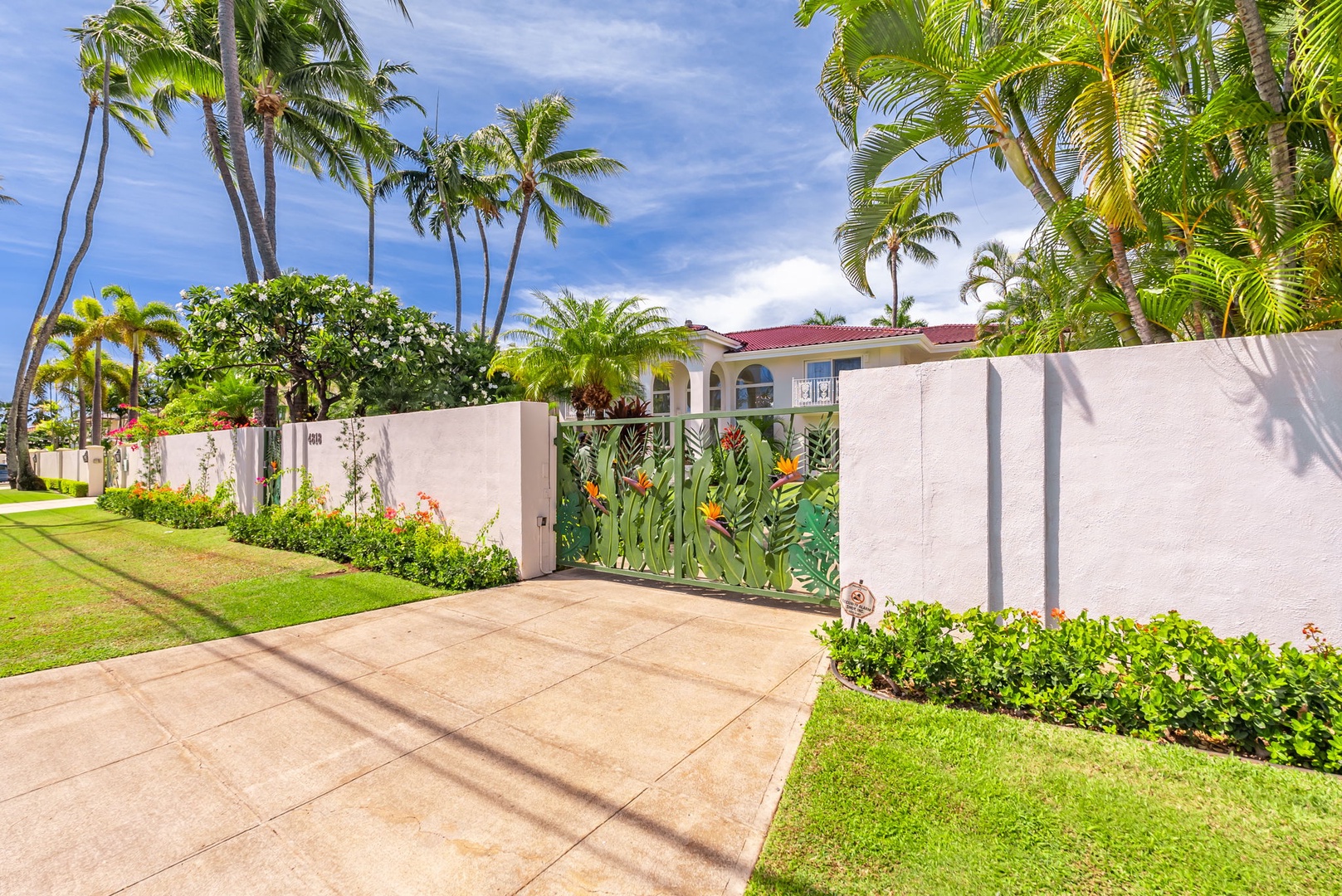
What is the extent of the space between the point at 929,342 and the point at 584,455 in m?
15.0

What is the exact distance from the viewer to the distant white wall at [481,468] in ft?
24.4

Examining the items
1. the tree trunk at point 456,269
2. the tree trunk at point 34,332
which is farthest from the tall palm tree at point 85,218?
the tree trunk at point 456,269

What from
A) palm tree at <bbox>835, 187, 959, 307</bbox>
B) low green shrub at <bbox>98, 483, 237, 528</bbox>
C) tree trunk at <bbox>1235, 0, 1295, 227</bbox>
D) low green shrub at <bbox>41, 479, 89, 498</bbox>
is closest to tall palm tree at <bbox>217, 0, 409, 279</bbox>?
low green shrub at <bbox>98, 483, 237, 528</bbox>

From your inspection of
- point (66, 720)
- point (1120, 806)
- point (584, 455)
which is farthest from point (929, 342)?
point (66, 720)

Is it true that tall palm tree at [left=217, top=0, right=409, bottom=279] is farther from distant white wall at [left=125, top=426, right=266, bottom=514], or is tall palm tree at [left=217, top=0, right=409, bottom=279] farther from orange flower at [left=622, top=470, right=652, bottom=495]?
orange flower at [left=622, top=470, right=652, bottom=495]

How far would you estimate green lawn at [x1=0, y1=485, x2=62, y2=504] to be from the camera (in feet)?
68.2

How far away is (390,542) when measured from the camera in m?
8.28

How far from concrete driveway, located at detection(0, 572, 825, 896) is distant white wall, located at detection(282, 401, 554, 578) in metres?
2.30

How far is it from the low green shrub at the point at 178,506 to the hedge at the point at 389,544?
256 cm

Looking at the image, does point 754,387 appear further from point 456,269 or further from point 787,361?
point 456,269

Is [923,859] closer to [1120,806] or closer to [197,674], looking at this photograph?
[1120,806]

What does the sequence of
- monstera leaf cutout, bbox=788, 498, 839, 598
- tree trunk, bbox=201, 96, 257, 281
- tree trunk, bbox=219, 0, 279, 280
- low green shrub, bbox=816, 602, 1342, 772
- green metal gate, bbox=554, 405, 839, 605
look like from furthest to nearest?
tree trunk, bbox=201, 96, 257, 281, tree trunk, bbox=219, 0, 279, 280, green metal gate, bbox=554, 405, 839, 605, monstera leaf cutout, bbox=788, 498, 839, 598, low green shrub, bbox=816, 602, 1342, 772

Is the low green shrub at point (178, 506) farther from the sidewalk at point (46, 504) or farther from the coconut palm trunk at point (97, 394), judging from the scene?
the coconut palm trunk at point (97, 394)

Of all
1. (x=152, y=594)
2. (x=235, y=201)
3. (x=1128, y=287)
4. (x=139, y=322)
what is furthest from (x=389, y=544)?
(x=139, y=322)
